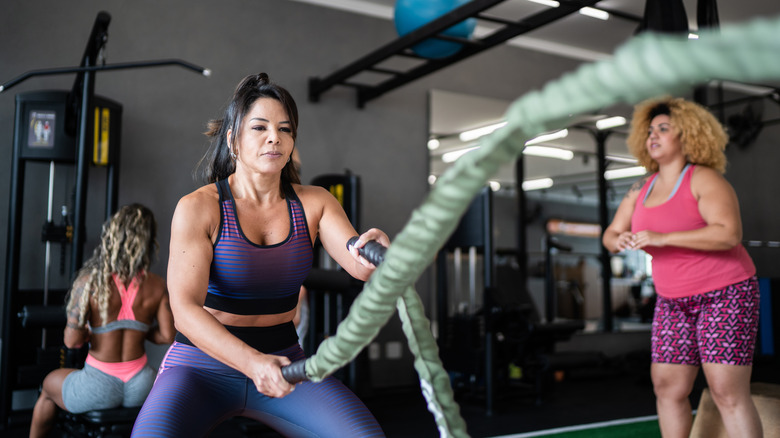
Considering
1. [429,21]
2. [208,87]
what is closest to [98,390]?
[429,21]

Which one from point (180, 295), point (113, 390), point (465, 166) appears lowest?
point (113, 390)

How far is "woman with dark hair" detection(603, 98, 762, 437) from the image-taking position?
196 cm

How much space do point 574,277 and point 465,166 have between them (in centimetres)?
949

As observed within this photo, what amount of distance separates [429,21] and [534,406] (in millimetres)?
2608

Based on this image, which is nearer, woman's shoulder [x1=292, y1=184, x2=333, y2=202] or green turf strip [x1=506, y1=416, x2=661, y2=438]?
woman's shoulder [x1=292, y1=184, x2=333, y2=202]

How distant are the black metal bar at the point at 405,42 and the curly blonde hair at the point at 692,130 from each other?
3.75 ft

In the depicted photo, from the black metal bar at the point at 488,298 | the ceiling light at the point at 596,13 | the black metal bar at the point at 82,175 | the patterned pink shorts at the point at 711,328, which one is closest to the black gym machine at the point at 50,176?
the black metal bar at the point at 82,175

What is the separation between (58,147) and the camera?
11.9 ft

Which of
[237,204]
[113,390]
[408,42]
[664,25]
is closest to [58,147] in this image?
[113,390]

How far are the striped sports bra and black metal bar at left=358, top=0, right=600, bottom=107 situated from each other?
250 centimetres

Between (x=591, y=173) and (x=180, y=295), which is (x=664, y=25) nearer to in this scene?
(x=180, y=295)

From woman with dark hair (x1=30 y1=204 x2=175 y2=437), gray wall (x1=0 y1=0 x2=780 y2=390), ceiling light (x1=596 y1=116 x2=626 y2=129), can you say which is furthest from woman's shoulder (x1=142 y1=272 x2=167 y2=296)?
ceiling light (x1=596 y1=116 x2=626 y2=129)

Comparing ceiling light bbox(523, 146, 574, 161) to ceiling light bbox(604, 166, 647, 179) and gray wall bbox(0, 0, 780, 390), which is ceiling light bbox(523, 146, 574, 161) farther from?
gray wall bbox(0, 0, 780, 390)

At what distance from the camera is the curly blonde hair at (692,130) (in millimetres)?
2184
